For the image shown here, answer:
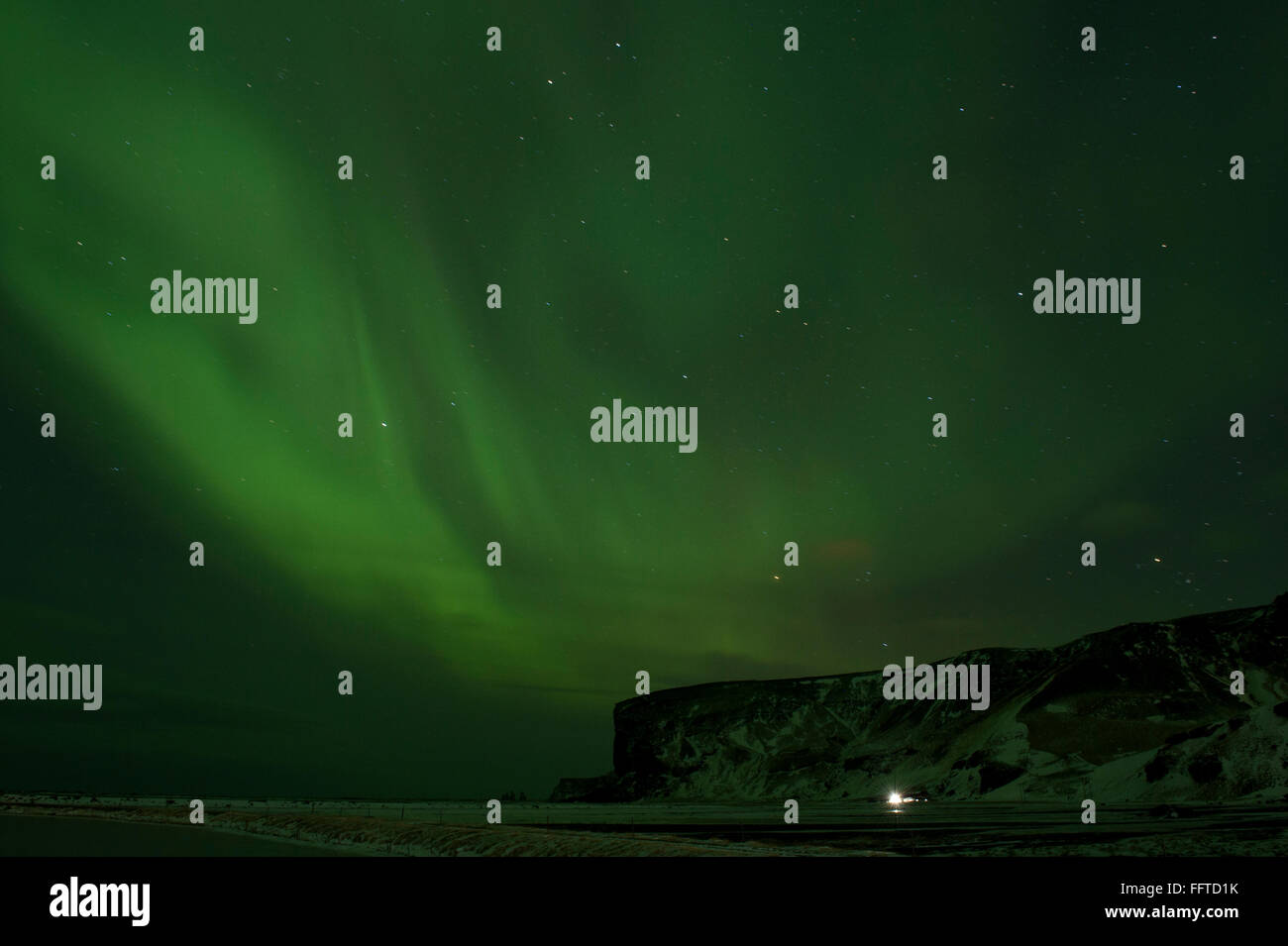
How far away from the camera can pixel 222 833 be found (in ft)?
297

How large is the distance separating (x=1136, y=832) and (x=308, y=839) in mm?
63300

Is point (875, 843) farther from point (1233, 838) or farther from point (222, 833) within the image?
point (222, 833)

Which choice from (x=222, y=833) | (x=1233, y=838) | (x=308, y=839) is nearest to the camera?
(x=1233, y=838)
